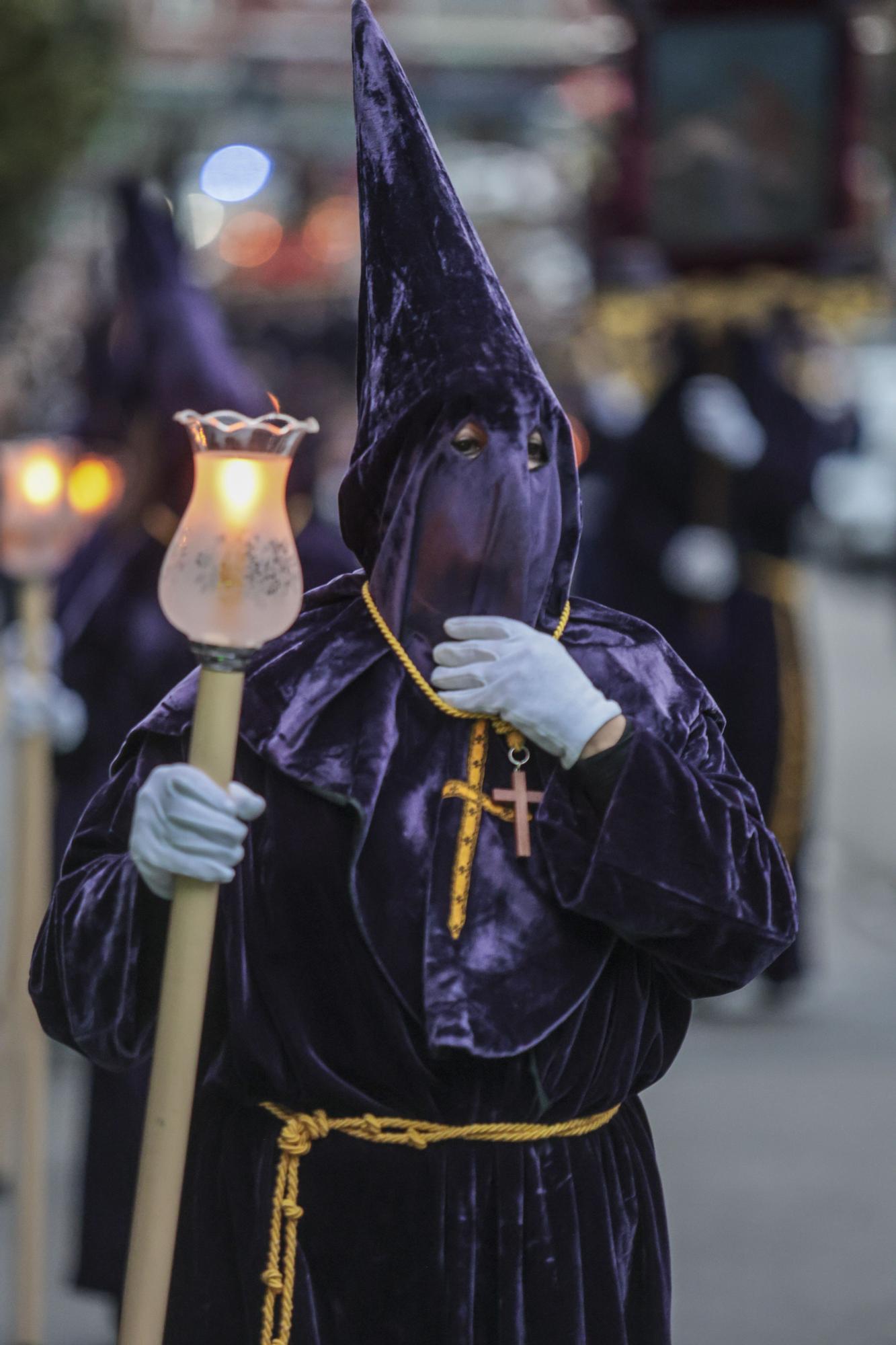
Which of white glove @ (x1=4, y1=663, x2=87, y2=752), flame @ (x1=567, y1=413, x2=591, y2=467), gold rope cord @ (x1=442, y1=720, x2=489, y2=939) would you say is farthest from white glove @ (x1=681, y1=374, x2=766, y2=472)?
gold rope cord @ (x1=442, y1=720, x2=489, y2=939)

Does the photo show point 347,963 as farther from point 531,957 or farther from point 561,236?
point 561,236

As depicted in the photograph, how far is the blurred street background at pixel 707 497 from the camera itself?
449 centimetres

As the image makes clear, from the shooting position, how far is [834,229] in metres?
6.98

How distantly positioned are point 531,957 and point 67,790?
11.4 feet

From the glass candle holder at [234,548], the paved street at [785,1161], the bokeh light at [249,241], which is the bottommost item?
the paved street at [785,1161]

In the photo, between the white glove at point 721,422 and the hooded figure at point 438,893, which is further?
the white glove at point 721,422

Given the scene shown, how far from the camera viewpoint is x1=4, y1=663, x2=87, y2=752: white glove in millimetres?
4047

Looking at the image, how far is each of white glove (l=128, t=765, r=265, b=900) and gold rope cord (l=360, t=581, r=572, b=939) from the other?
0.25 metres

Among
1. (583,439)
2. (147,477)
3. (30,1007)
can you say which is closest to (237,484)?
(30,1007)

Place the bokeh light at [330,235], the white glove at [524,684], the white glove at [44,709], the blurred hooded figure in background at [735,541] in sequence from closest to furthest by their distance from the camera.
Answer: the white glove at [524,684]
the white glove at [44,709]
the blurred hooded figure in background at [735,541]
the bokeh light at [330,235]

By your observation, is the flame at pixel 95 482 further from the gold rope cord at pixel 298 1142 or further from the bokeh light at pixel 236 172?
the bokeh light at pixel 236 172


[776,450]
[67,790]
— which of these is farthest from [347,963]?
[776,450]

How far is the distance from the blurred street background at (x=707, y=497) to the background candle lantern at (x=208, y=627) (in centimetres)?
167

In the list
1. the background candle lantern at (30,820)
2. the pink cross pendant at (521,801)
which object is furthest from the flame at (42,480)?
the pink cross pendant at (521,801)
